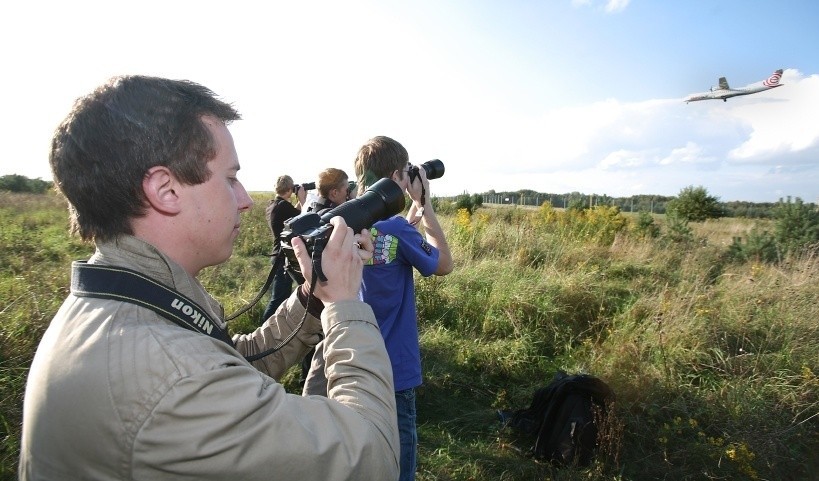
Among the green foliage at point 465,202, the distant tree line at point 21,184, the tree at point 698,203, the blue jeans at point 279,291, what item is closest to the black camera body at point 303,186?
the blue jeans at point 279,291

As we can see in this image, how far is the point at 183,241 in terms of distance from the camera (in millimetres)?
995

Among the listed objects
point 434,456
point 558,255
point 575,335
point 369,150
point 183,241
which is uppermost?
point 369,150

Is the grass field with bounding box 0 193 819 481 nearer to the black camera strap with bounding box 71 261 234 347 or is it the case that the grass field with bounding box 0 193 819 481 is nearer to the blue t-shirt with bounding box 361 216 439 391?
the blue t-shirt with bounding box 361 216 439 391

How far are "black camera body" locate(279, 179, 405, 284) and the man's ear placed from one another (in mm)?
332

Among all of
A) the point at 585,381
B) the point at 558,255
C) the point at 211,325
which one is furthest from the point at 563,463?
the point at 558,255

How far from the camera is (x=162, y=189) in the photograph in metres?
0.96

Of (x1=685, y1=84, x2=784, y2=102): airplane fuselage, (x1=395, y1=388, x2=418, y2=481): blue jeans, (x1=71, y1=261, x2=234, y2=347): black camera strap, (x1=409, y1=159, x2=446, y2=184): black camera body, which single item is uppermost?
(x1=685, y1=84, x2=784, y2=102): airplane fuselage

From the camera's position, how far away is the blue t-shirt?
210cm

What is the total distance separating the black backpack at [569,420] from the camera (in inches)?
123

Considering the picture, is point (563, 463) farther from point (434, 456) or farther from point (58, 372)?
point (58, 372)

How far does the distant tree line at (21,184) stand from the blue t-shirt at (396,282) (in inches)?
1285

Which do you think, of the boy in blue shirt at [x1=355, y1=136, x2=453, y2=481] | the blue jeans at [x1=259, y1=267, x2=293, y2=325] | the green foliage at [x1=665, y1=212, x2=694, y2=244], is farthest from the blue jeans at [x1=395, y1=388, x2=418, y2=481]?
the green foliage at [x1=665, y1=212, x2=694, y2=244]

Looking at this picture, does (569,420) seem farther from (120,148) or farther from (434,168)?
(120,148)

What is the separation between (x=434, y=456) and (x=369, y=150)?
2283 millimetres
